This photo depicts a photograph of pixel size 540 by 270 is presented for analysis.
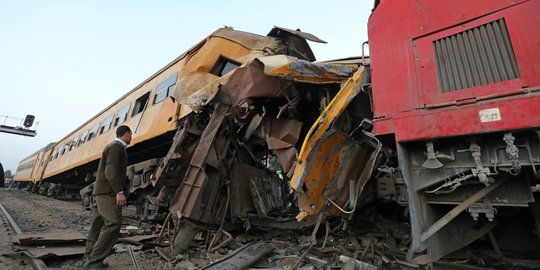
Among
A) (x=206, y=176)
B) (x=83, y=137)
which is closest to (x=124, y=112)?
(x=83, y=137)

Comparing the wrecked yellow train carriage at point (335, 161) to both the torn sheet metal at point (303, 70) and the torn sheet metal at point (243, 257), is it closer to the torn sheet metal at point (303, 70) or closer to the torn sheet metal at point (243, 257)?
the torn sheet metal at point (303, 70)

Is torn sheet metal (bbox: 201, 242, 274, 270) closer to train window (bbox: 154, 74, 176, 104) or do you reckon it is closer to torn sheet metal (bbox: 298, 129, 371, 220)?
torn sheet metal (bbox: 298, 129, 371, 220)

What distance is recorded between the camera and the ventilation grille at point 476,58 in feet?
6.73

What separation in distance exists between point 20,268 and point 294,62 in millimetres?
3892

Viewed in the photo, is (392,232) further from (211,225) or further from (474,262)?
(211,225)

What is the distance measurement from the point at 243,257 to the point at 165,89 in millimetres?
4600

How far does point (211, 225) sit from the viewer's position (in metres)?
4.11

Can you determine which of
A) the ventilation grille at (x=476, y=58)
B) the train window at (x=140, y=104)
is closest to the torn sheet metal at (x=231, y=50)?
the ventilation grille at (x=476, y=58)

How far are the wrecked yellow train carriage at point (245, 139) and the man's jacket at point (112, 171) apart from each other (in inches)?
29.4

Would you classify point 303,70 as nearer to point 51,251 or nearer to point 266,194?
point 266,194

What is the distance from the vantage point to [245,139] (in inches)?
188

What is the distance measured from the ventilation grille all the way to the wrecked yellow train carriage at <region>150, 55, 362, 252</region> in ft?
3.97

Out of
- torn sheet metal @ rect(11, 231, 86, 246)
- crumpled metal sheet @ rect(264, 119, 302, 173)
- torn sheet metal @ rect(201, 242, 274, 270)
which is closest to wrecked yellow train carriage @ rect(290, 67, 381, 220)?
crumpled metal sheet @ rect(264, 119, 302, 173)

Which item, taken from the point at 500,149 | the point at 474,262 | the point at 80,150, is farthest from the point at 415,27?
the point at 80,150
